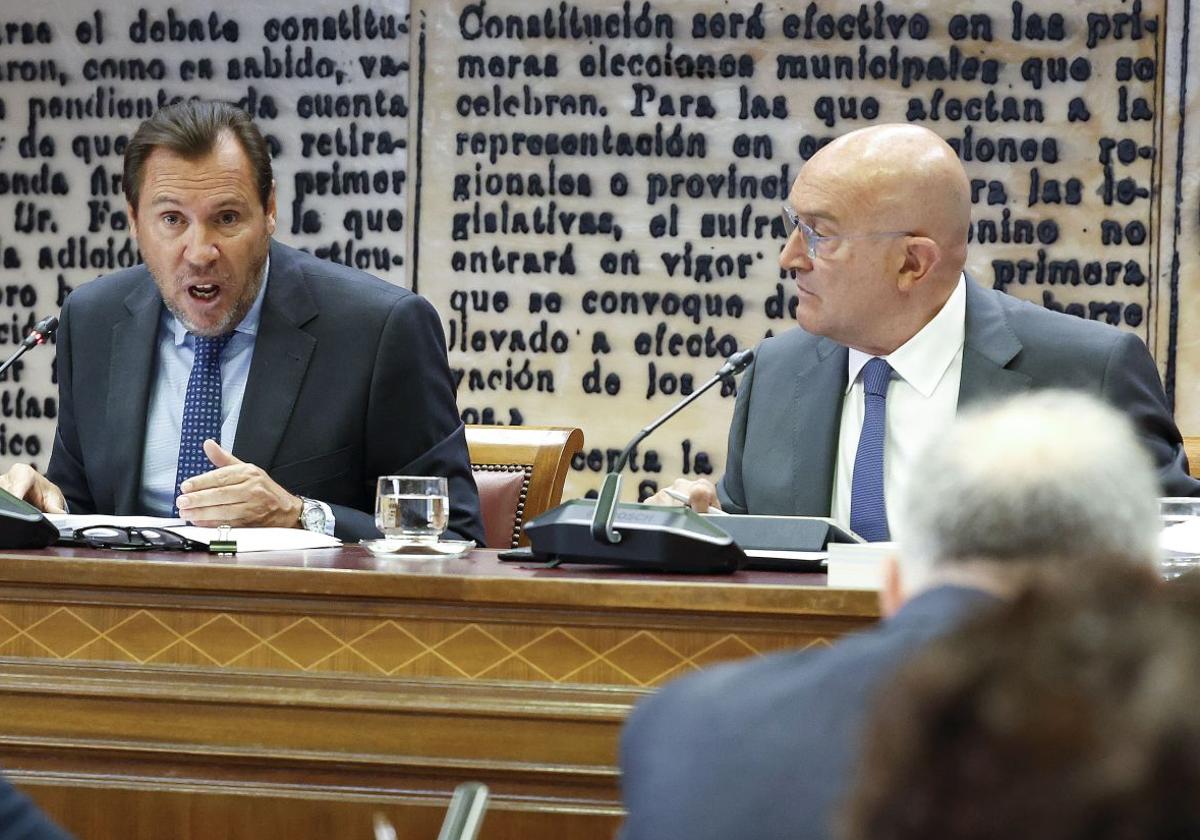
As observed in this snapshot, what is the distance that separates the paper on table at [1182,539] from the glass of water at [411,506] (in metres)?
1.04

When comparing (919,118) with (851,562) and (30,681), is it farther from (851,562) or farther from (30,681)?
(30,681)

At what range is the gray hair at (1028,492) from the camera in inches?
34.5

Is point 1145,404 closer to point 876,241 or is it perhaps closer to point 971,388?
point 971,388

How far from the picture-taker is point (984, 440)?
35.9 inches

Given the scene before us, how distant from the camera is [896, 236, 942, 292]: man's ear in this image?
121 inches

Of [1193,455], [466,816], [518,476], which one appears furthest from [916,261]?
[466,816]

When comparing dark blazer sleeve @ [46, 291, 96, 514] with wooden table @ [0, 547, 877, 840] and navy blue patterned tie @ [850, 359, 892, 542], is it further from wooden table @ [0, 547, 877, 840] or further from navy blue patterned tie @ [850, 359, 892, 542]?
navy blue patterned tie @ [850, 359, 892, 542]

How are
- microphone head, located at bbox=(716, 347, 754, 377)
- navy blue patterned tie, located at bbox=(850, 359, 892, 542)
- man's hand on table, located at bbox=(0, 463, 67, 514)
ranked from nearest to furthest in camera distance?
microphone head, located at bbox=(716, 347, 754, 377) < man's hand on table, located at bbox=(0, 463, 67, 514) < navy blue patterned tie, located at bbox=(850, 359, 892, 542)

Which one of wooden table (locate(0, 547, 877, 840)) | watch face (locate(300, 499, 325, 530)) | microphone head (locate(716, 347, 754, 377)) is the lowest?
wooden table (locate(0, 547, 877, 840))

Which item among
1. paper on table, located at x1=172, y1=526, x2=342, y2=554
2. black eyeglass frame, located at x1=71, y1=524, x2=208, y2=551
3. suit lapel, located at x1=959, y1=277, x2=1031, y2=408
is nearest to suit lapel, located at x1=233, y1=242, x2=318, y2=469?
paper on table, located at x1=172, y1=526, x2=342, y2=554

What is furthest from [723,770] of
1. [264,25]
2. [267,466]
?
[264,25]

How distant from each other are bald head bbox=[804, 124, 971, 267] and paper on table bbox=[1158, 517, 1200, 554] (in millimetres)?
1018

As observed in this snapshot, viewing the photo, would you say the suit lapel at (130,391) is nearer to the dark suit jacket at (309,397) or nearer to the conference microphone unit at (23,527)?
the dark suit jacket at (309,397)

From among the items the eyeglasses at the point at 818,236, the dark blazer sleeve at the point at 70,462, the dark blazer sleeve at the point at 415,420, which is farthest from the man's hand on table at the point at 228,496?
the eyeglasses at the point at 818,236
